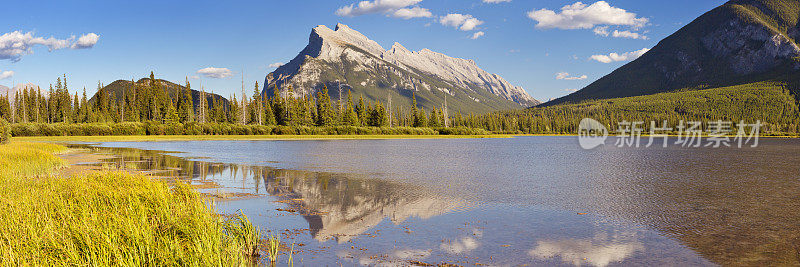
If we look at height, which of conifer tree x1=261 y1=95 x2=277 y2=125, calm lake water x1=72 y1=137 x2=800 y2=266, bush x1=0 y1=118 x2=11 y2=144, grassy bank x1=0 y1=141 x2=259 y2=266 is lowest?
calm lake water x1=72 y1=137 x2=800 y2=266

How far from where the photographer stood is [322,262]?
9.28 metres

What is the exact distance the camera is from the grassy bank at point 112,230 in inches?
282

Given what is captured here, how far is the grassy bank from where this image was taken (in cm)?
717

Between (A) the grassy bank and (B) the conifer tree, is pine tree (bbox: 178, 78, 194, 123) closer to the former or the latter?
(B) the conifer tree

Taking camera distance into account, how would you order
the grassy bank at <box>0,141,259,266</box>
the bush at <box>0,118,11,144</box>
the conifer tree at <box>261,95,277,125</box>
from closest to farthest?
the grassy bank at <box>0,141,259,266</box> → the bush at <box>0,118,11,144</box> → the conifer tree at <box>261,95,277,125</box>

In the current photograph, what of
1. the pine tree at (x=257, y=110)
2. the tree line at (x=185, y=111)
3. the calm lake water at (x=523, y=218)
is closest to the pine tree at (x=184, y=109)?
the tree line at (x=185, y=111)

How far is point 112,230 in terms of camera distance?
7.88 meters

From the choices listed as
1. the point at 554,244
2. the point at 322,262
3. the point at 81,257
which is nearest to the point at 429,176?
the point at 554,244

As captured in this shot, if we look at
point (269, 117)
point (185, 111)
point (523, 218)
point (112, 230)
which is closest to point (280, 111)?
point (269, 117)

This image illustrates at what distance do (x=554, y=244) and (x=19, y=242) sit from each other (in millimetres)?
10631

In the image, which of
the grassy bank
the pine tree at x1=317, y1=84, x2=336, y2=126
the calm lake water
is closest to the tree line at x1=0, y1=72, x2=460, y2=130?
the pine tree at x1=317, y1=84, x2=336, y2=126

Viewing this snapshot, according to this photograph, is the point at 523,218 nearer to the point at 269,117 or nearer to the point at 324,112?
the point at 324,112

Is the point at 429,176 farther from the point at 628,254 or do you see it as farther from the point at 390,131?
the point at 390,131

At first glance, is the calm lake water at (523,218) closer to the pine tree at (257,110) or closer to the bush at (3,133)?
the bush at (3,133)
